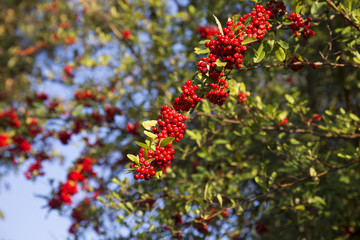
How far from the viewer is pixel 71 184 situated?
15.5 ft

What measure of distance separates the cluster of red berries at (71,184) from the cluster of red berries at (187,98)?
337 centimetres

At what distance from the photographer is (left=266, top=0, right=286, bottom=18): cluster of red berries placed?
7.61 ft

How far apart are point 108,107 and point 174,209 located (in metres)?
2.32

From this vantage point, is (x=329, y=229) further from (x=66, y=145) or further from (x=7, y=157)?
(x=7, y=157)

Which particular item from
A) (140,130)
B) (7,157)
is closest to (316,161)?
(140,130)

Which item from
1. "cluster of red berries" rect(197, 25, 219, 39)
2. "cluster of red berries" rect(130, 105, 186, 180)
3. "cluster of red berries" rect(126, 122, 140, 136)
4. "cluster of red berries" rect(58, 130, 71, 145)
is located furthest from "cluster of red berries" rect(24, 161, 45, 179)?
"cluster of red berries" rect(130, 105, 186, 180)

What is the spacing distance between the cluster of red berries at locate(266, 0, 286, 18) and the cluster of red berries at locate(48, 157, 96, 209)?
150 inches

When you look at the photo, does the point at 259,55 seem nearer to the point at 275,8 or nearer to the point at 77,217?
the point at 275,8

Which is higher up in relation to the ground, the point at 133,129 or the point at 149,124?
the point at 133,129

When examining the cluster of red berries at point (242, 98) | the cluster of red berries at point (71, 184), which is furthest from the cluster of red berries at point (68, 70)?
the cluster of red berries at point (242, 98)

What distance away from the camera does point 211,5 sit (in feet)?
16.1

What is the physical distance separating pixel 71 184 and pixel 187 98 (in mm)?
3431

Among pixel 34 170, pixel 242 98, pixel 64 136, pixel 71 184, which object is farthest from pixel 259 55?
pixel 34 170

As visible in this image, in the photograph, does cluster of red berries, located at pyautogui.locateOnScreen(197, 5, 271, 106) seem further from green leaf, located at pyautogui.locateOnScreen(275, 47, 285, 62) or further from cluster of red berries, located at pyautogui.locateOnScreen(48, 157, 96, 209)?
cluster of red berries, located at pyautogui.locateOnScreen(48, 157, 96, 209)
